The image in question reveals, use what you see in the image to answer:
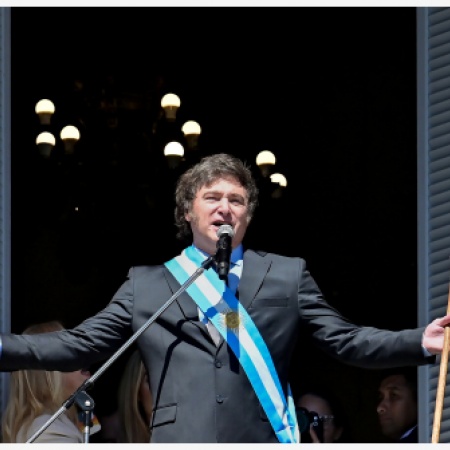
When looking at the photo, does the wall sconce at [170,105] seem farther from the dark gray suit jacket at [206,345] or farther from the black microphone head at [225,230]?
the black microphone head at [225,230]

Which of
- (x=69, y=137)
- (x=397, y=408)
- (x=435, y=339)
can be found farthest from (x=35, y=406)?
(x=69, y=137)

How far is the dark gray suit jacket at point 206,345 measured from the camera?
535cm

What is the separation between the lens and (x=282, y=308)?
5504 mm

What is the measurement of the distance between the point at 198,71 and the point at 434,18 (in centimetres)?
330

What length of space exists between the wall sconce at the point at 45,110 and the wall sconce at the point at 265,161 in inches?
49.1

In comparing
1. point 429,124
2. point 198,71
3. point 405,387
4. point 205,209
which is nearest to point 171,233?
Answer: point 198,71

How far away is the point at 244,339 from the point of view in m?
5.40

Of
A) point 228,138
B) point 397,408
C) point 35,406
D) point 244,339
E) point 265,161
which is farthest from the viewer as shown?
point 228,138

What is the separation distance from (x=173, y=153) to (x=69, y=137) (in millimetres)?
611

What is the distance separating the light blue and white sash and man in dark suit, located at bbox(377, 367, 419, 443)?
238 cm

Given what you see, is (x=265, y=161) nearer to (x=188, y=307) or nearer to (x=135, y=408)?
(x=135, y=408)

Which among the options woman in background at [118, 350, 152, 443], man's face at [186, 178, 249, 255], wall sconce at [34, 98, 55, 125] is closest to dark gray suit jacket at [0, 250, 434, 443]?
man's face at [186, 178, 249, 255]

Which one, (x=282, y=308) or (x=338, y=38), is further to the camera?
(x=338, y=38)

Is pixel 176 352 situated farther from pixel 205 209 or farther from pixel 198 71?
pixel 198 71
